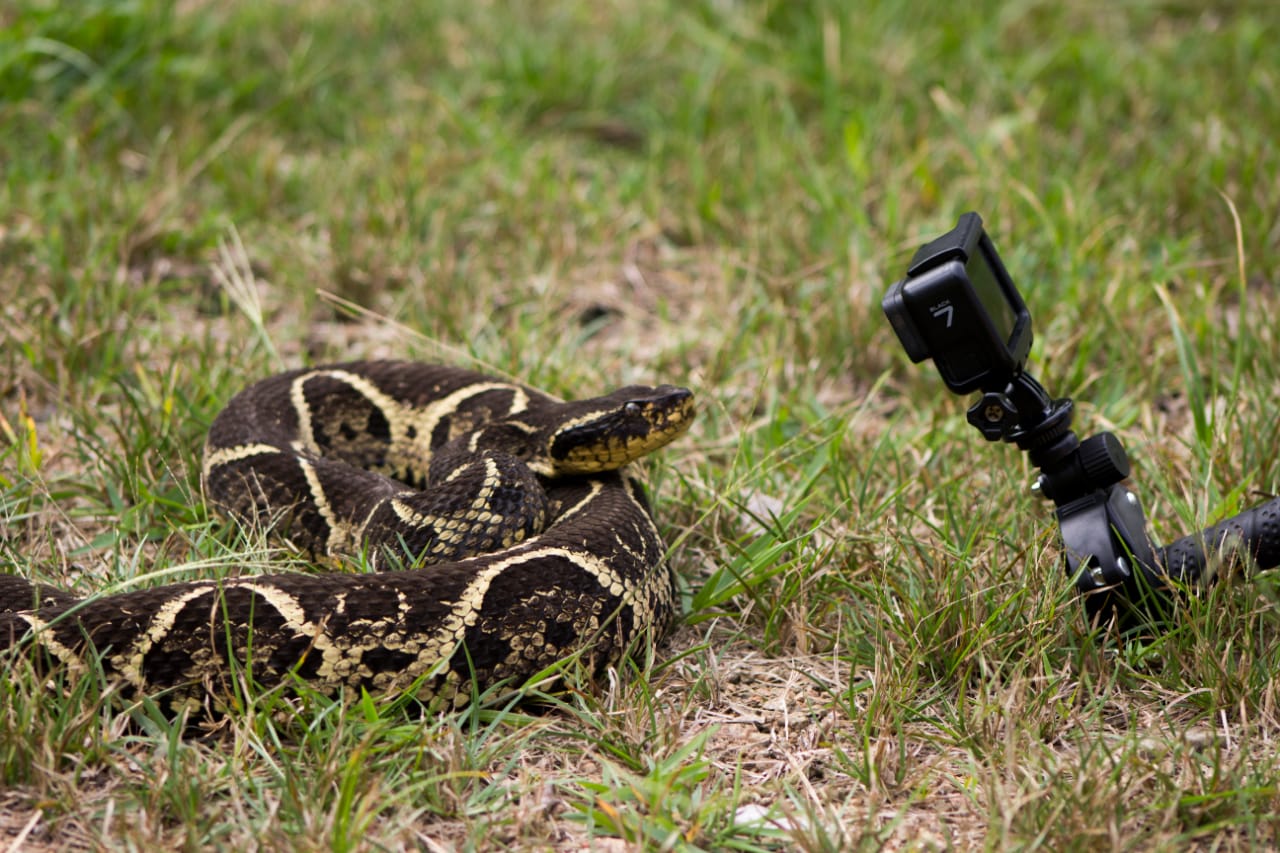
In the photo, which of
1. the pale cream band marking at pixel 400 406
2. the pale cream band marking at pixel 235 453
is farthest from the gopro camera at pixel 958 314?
the pale cream band marking at pixel 235 453

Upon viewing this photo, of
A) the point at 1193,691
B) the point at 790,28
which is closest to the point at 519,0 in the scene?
the point at 790,28

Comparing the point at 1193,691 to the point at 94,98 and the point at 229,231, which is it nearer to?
the point at 229,231

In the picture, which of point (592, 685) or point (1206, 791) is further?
point (592, 685)

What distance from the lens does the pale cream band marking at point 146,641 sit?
9.64 feet

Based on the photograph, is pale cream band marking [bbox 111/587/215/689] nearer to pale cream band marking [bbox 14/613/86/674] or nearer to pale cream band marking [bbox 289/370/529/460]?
pale cream band marking [bbox 14/613/86/674]

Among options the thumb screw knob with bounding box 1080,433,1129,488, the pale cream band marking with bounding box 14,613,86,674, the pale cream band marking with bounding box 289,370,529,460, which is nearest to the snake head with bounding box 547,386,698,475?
the pale cream band marking with bounding box 289,370,529,460

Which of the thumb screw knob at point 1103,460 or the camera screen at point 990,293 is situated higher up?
the camera screen at point 990,293

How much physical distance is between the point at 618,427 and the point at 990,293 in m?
1.14

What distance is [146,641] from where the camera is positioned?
9.69 feet

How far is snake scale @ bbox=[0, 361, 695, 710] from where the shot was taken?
297cm

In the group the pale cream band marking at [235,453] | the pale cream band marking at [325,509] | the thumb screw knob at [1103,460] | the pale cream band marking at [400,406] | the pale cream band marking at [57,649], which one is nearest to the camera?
the pale cream band marking at [57,649]

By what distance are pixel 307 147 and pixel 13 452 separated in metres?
2.84

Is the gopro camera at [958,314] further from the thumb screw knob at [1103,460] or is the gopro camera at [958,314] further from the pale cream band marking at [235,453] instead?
the pale cream band marking at [235,453]

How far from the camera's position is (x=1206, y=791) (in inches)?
106
